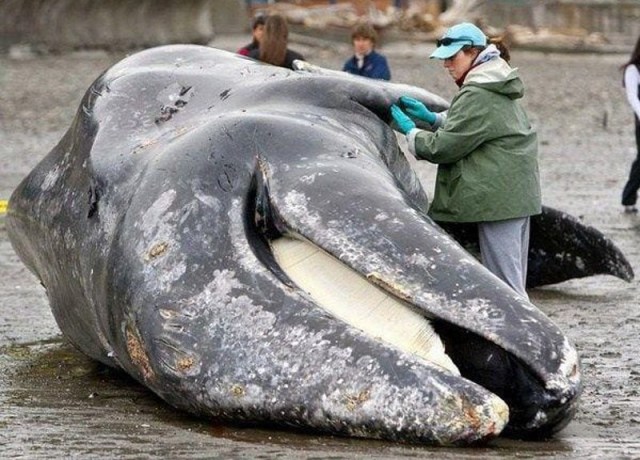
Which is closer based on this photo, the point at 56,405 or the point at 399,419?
the point at 399,419

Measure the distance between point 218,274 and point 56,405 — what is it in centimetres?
104

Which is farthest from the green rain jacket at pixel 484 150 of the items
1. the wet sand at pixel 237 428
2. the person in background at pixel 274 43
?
the person in background at pixel 274 43

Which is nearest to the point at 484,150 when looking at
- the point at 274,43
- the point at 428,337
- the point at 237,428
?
the point at 428,337

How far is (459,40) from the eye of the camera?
7691 mm

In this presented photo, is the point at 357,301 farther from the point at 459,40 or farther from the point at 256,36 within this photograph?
the point at 256,36

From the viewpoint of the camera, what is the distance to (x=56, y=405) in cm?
711

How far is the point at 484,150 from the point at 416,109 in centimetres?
67

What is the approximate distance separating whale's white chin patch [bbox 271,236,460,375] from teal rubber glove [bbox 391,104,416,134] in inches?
52.5

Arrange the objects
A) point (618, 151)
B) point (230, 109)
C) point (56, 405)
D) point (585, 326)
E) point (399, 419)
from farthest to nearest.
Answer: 1. point (618, 151)
2. point (585, 326)
3. point (230, 109)
4. point (56, 405)
5. point (399, 419)

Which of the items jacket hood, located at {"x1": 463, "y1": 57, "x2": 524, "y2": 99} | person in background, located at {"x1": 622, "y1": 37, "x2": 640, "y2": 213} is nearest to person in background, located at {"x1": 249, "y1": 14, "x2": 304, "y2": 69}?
person in background, located at {"x1": 622, "y1": 37, "x2": 640, "y2": 213}

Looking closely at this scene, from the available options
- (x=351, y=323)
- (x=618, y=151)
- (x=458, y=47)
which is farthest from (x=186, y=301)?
(x=618, y=151)

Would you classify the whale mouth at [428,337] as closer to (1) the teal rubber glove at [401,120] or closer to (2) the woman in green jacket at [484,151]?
(2) the woman in green jacket at [484,151]

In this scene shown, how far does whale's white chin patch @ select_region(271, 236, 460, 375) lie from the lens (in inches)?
252

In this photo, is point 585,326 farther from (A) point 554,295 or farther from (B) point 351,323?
(B) point 351,323
